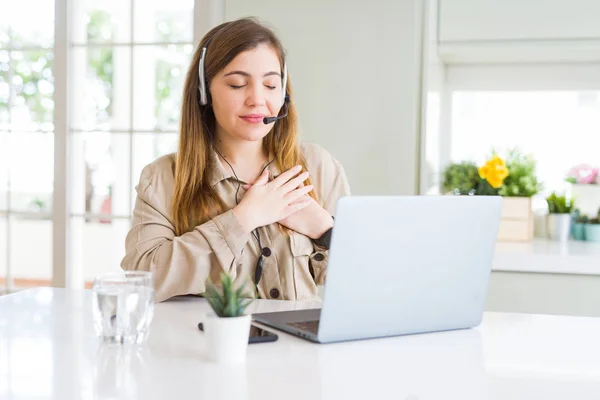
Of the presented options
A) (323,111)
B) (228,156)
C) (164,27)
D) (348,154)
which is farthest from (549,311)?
(164,27)

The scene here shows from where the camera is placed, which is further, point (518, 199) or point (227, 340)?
point (518, 199)

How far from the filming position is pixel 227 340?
1.11 meters

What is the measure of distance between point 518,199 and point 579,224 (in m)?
0.30

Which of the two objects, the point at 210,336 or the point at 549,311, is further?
the point at 549,311

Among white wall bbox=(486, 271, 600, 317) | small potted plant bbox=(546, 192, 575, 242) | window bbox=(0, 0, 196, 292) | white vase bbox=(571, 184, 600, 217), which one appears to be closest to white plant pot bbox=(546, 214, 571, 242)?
small potted plant bbox=(546, 192, 575, 242)

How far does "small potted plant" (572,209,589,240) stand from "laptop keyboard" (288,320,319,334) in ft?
6.66

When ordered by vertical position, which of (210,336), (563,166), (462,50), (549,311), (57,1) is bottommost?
(549,311)

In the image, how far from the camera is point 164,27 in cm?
348

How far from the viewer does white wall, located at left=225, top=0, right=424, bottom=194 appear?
2.79 m

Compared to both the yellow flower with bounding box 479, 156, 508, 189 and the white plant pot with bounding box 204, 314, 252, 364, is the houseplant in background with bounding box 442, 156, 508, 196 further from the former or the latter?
the white plant pot with bounding box 204, 314, 252, 364

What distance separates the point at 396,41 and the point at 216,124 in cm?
105

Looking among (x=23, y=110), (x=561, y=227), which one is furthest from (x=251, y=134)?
(x=23, y=110)

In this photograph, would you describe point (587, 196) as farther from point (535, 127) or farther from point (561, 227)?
point (535, 127)

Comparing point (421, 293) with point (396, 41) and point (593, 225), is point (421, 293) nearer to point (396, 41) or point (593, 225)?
point (396, 41)
